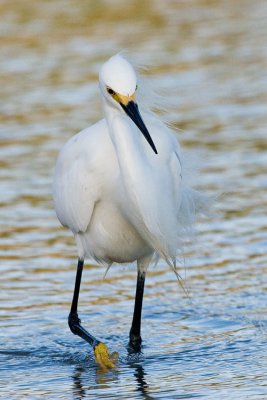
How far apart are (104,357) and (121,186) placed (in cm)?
109

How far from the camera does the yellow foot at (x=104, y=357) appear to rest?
759 centimetres

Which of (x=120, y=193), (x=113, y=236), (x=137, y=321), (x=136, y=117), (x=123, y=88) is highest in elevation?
(x=123, y=88)

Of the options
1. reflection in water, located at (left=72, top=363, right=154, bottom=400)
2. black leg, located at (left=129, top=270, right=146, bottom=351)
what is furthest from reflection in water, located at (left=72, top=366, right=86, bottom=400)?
black leg, located at (left=129, top=270, right=146, bottom=351)

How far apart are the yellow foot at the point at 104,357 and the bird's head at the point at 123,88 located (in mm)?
1535

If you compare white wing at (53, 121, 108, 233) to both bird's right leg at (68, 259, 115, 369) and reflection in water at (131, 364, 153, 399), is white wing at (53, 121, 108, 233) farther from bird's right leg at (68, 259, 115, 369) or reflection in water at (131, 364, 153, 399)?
reflection in water at (131, 364, 153, 399)

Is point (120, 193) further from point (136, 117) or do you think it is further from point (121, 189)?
point (136, 117)

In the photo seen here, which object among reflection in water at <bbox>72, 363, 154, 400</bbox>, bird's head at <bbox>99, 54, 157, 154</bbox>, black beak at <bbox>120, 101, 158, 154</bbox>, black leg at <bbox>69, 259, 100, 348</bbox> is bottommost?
reflection in water at <bbox>72, 363, 154, 400</bbox>

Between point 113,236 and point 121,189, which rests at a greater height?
point 121,189

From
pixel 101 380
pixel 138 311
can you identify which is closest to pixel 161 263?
pixel 138 311

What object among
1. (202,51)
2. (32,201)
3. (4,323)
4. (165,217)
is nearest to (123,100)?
(165,217)

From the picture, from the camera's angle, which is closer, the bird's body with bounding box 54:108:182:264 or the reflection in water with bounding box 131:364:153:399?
the reflection in water with bounding box 131:364:153:399

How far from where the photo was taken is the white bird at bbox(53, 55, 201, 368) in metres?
6.96

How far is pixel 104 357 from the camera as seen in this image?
7645mm

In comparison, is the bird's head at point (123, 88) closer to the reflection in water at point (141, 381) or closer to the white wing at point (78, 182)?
the white wing at point (78, 182)
